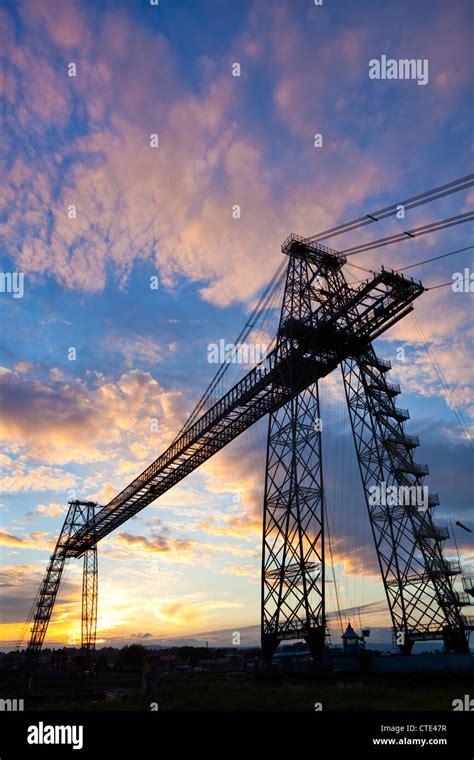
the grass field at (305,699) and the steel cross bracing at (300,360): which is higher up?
the steel cross bracing at (300,360)

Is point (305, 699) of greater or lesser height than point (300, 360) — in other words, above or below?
below

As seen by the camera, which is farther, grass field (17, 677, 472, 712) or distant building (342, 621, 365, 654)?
distant building (342, 621, 365, 654)

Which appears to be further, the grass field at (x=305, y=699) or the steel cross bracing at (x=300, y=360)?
the steel cross bracing at (x=300, y=360)

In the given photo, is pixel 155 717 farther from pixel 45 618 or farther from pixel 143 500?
pixel 45 618

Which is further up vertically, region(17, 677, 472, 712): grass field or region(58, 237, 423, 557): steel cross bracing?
region(58, 237, 423, 557): steel cross bracing

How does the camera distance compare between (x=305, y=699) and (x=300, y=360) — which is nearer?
(x=305, y=699)

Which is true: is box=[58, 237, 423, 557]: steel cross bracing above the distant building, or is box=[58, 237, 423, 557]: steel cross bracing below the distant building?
above

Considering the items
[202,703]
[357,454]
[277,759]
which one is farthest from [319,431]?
[277,759]

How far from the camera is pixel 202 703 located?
17.9 metres

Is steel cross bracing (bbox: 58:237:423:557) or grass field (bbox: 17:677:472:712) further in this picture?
steel cross bracing (bbox: 58:237:423:557)

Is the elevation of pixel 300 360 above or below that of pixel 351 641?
above

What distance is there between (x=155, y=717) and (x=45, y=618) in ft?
147

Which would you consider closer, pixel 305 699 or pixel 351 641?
pixel 305 699

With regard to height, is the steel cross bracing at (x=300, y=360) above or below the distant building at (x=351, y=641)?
above
